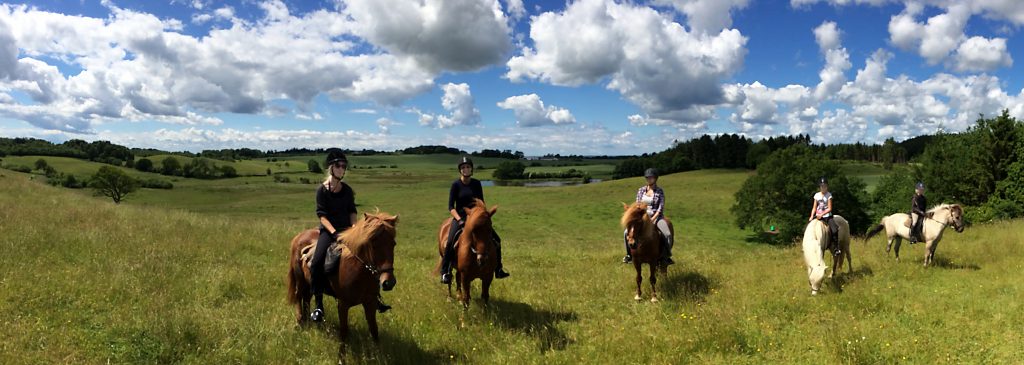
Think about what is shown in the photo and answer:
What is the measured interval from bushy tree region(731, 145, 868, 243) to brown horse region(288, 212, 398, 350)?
36.7 metres

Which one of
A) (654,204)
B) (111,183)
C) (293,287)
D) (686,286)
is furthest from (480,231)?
(111,183)

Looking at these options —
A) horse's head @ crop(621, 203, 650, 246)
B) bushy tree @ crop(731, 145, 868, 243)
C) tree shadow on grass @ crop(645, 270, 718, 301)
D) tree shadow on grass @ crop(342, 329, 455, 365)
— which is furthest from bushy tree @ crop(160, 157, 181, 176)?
horse's head @ crop(621, 203, 650, 246)

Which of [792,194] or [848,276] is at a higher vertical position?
[792,194]

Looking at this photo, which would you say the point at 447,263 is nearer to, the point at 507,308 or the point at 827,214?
the point at 507,308

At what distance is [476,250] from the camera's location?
7406mm

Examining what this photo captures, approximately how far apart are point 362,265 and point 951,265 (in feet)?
47.4

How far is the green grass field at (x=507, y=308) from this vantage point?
625 cm

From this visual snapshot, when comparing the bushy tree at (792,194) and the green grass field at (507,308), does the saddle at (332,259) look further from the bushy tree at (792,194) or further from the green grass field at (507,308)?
the bushy tree at (792,194)

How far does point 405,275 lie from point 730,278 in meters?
7.88

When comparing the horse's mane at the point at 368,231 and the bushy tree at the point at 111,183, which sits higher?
the horse's mane at the point at 368,231

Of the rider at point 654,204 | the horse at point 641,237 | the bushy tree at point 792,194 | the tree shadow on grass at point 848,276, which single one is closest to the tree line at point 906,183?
the bushy tree at point 792,194

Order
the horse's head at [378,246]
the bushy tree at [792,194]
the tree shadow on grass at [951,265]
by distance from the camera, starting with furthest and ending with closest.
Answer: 1. the bushy tree at [792,194]
2. the tree shadow on grass at [951,265]
3. the horse's head at [378,246]

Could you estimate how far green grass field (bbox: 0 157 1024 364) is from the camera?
6.25 meters

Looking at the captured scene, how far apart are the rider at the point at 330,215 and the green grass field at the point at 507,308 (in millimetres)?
874
